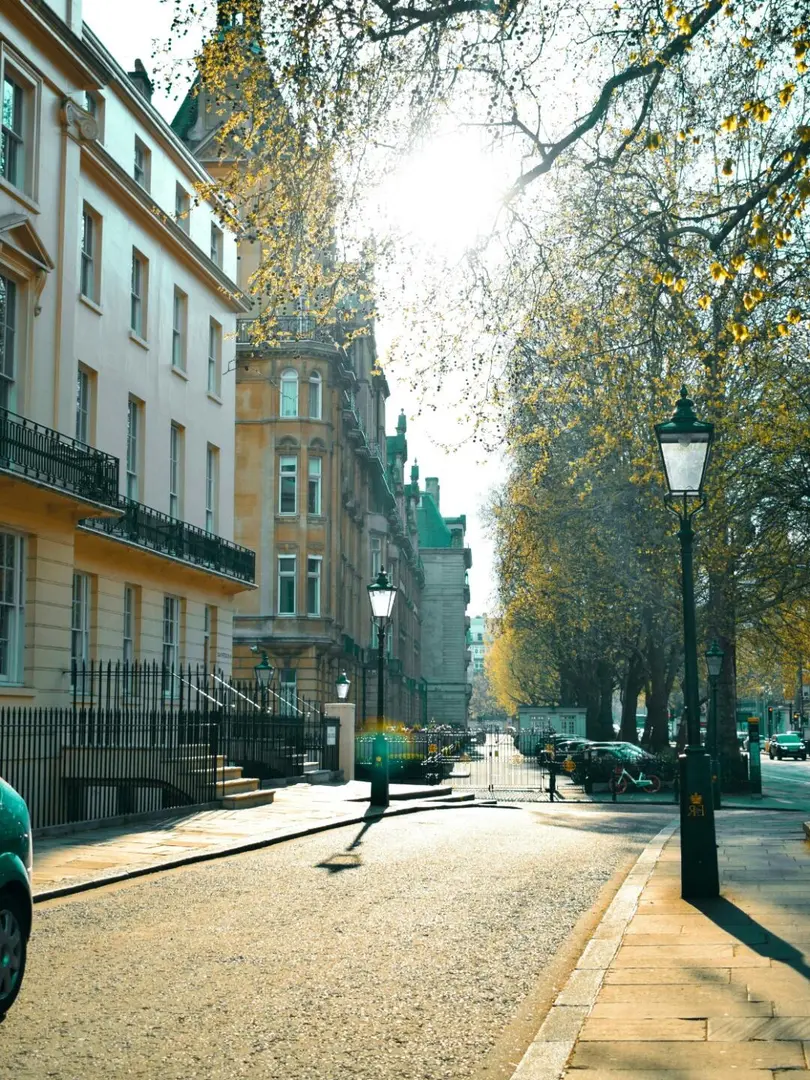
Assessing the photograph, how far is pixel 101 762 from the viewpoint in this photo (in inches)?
800

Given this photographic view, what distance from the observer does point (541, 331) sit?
17750 millimetres

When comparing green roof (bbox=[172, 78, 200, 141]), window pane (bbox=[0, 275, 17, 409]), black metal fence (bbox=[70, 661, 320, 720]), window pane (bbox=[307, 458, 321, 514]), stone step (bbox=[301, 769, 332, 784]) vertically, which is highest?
green roof (bbox=[172, 78, 200, 141])

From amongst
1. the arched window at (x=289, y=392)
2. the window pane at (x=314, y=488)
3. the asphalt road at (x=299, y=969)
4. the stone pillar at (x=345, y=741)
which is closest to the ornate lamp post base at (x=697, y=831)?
the asphalt road at (x=299, y=969)

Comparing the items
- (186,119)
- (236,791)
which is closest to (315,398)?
(186,119)

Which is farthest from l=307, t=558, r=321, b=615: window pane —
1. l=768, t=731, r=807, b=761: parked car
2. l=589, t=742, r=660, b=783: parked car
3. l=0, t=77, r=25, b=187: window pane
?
l=768, t=731, r=807, b=761: parked car

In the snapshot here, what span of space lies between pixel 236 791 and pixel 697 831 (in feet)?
43.9

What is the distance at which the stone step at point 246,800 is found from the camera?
2172 cm

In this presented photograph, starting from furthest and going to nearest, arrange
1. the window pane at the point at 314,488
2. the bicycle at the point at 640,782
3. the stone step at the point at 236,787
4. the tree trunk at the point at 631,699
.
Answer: the tree trunk at the point at 631,699
the window pane at the point at 314,488
the bicycle at the point at 640,782
the stone step at the point at 236,787

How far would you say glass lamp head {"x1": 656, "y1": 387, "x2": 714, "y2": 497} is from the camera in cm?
1165

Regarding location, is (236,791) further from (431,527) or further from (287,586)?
(431,527)

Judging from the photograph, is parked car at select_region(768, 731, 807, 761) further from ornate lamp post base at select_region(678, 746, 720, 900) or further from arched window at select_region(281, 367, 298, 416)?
ornate lamp post base at select_region(678, 746, 720, 900)

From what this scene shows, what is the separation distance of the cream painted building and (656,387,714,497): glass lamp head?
736 cm

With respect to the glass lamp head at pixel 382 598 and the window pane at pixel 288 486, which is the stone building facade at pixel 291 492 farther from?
the glass lamp head at pixel 382 598

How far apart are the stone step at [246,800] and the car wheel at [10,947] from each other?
15.1 meters
